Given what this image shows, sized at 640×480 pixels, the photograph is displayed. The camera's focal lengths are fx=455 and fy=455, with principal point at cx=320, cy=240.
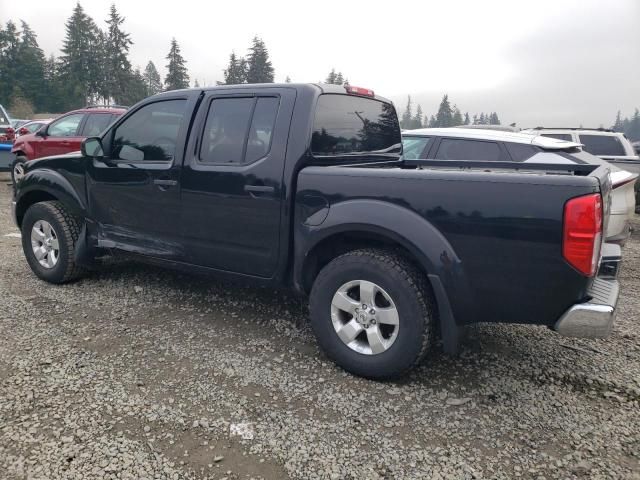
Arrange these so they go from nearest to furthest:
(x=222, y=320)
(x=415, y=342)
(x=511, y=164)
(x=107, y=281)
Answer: (x=415, y=342), (x=511, y=164), (x=222, y=320), (x=107, y=281)

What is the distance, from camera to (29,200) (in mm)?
4738

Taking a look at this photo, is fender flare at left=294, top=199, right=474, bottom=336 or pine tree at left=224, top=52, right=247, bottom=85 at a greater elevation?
pine tree at left=224, top=52, right=247, bottom=85

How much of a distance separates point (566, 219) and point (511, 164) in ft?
4.26

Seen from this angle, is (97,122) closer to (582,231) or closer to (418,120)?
(582,231)

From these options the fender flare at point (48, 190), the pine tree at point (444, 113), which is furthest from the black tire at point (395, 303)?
the pine tree at point (444, 113)

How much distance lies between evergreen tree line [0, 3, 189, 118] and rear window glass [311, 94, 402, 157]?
65.0 m

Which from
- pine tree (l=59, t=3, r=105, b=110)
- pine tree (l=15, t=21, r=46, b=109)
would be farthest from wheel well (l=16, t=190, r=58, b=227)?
pine tree (l=15, t=21, r=46, b=109)

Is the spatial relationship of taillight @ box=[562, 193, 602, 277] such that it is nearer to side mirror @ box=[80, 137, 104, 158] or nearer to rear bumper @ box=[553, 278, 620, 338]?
rear bumper @ box=[553, 278, 620, 338]

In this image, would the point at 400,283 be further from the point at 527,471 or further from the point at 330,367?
the point at 527,471

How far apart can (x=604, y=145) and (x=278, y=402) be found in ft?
30.3

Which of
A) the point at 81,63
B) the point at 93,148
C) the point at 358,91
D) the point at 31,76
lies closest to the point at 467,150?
the point at 358,91

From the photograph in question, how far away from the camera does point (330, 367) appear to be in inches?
121

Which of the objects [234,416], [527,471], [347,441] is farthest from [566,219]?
[234,416]

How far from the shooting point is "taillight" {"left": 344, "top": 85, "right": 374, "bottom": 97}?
3674 millimetres
